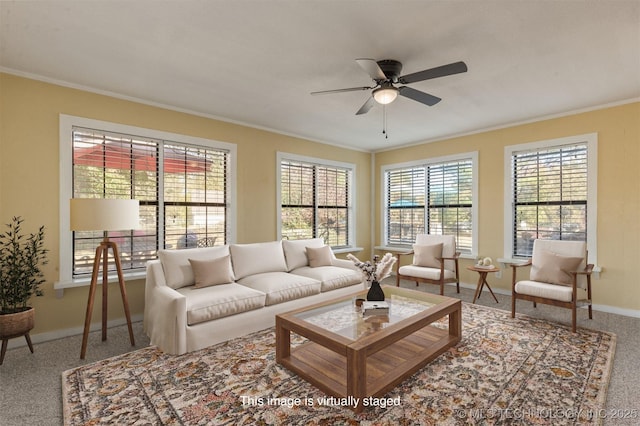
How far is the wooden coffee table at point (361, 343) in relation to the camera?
2100 mm

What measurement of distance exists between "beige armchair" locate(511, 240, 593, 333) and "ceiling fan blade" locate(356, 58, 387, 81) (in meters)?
2.73

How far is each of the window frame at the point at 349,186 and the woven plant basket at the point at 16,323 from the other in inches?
122

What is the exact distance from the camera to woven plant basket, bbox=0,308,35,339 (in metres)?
2.66

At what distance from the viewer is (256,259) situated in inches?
162

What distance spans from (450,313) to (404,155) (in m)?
3.90

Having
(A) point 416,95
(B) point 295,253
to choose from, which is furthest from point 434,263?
(A) point 416,95

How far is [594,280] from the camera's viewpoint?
4.16 metres

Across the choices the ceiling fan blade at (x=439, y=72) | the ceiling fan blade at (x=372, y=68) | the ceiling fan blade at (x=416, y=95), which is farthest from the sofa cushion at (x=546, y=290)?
the ceiling fan blade at (x=372, y=68)

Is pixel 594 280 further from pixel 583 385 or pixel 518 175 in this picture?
pixel 583 385

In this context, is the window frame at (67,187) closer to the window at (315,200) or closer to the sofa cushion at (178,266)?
the sofa cushion at (178,266)

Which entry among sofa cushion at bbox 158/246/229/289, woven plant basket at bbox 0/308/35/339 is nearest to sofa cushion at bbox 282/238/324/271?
sofa cushion at bbox 158/246/229/289

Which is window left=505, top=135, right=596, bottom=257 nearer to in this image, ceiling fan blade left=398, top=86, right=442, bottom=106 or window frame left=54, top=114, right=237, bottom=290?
ceiling fan blade left=398, top=86, right=442, bottom=106

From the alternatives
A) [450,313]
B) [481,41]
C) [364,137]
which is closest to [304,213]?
[364,137]

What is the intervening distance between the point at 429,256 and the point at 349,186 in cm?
226
